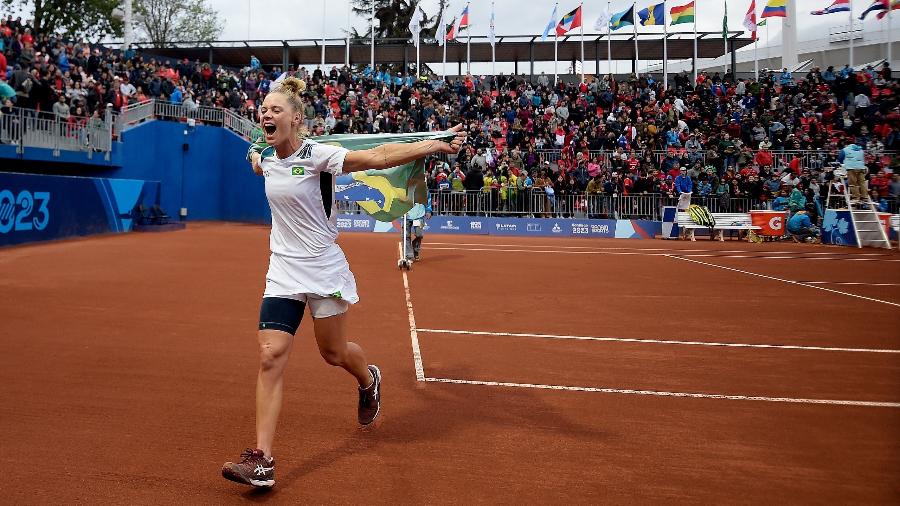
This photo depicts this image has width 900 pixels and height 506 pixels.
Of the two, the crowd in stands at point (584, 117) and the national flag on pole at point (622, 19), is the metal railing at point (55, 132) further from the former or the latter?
the national flag on pole at point (622, 19)

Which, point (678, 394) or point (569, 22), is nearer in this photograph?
point (678, 394)

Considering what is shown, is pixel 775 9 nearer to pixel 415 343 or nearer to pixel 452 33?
pixel 452 33

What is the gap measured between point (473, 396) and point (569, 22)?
38.9m

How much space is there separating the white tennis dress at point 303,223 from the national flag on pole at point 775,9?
38643mm

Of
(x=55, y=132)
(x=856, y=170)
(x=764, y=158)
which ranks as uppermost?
(x=55, y=132)

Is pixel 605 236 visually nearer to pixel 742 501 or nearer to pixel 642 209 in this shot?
pixel 642 209

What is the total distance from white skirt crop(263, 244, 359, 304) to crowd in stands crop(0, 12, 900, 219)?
72.9ft

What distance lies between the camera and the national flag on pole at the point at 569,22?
40.8 m

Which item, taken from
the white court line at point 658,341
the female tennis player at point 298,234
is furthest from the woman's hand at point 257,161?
the white court line at point 658,341

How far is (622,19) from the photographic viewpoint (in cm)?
3966

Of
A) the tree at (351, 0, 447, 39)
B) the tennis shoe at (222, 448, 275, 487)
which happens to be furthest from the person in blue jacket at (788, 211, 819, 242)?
the tree at (351, 0, 447, 39)

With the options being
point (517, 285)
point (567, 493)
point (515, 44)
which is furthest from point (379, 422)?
point (515, 44)

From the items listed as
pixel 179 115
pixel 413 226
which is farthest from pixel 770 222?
pixel 179 115

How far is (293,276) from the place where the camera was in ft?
13.6
